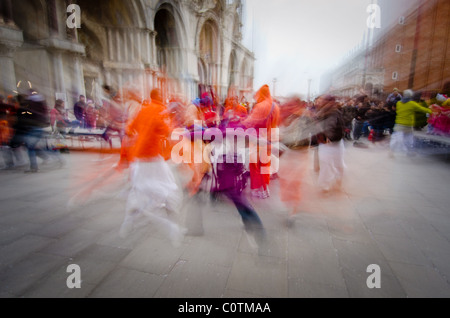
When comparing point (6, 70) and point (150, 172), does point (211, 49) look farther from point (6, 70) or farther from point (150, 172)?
point (150, 172)

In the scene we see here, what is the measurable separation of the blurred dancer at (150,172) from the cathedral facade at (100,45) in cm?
72

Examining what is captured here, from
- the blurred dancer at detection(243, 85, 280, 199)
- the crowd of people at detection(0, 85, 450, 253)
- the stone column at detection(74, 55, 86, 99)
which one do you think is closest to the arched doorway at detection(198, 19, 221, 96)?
the stone column at detection(74, 55, 86, 99)

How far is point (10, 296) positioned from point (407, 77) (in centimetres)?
3454

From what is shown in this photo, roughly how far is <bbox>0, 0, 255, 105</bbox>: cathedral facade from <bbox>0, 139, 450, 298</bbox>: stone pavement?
2.31 metres

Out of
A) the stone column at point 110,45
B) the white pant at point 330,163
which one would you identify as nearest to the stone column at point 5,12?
the stone column at point 110,45

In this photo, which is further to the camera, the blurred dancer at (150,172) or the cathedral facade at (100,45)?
the cathedral facade at (100,45)

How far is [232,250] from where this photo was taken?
10.0ft

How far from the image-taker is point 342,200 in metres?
4.74

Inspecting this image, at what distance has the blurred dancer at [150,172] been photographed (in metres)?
3.09

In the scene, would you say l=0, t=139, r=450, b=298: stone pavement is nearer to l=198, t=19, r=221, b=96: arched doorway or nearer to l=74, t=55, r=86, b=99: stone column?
l=74, t=55, r=86, b=99: stone column

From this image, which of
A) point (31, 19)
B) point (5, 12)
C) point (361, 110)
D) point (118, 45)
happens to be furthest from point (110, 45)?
point (361, 110)

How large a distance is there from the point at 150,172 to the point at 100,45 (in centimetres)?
1629

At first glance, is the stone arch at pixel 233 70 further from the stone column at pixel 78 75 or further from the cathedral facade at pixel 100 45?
the stone column at pixel 78 75
